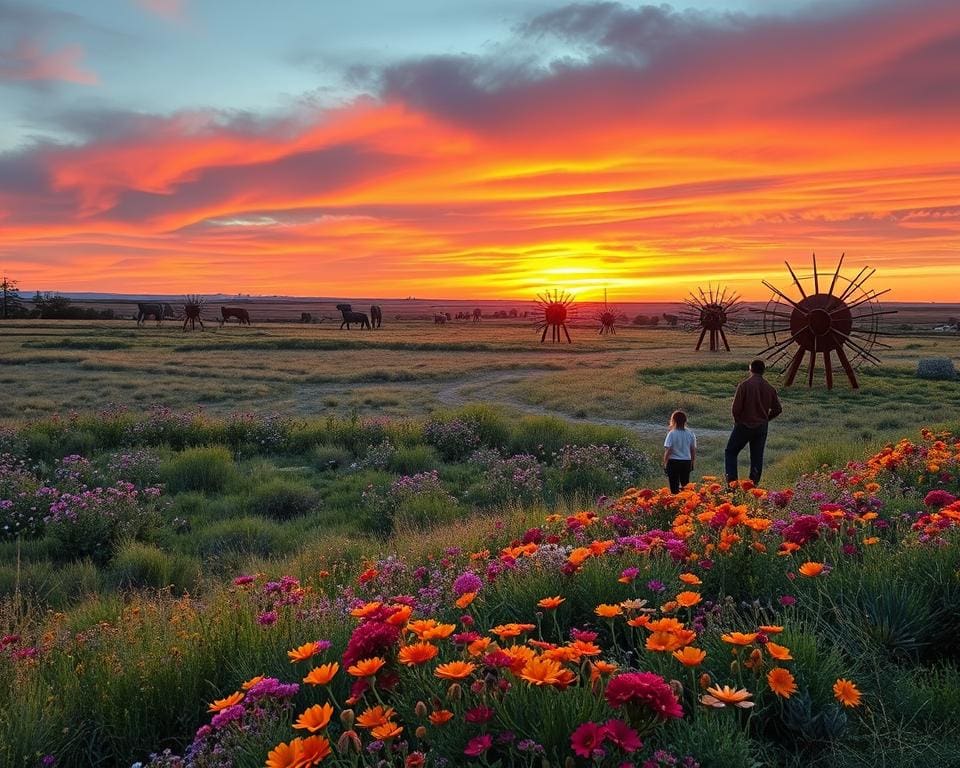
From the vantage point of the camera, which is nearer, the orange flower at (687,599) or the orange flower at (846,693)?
the orange flower at (846,693)

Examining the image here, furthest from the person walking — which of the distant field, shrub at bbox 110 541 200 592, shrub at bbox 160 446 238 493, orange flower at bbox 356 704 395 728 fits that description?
orange flower at bbox 356 704 395 728

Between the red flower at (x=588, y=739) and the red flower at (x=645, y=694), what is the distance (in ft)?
0.61

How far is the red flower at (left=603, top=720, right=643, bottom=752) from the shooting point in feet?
6.09

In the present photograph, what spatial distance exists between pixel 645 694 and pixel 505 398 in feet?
77.1

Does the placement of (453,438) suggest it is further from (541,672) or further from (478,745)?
(478,745)

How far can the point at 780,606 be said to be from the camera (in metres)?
Result: 3.98

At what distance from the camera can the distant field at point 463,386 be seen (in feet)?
63.9

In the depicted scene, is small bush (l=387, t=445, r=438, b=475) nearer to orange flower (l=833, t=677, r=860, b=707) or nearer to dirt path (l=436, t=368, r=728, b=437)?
dirt path (l=436, t=368, r=728, b=437)

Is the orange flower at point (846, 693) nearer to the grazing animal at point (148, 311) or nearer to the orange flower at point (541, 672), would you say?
the orange flower at point (541, 672)

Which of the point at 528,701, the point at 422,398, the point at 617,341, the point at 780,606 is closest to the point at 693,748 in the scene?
the point at 528,701

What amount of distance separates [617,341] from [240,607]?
55.7m

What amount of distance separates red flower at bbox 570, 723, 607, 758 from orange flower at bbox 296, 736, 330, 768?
2.24 ft

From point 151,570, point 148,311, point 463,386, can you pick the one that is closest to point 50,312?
point 148,311

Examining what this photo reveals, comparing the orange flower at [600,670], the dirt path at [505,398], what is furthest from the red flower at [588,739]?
the dirt path at [505,398]
